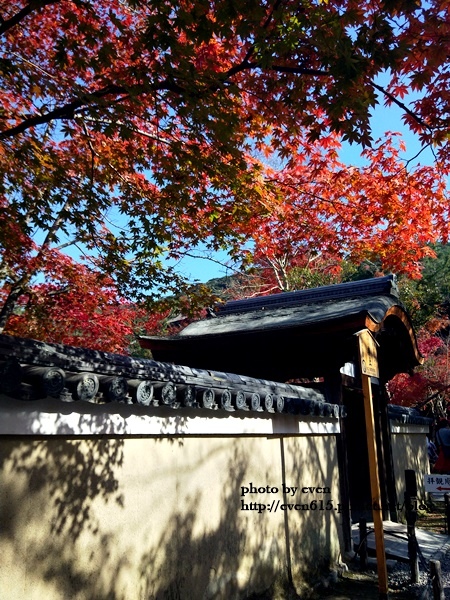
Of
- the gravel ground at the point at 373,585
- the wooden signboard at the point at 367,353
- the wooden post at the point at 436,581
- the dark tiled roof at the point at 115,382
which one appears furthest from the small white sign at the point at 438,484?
the dark tiled roof at the point at 115,382

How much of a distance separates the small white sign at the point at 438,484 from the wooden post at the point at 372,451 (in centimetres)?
214

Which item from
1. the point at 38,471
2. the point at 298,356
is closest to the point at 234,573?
the point at 38,471

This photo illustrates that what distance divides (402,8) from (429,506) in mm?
14868

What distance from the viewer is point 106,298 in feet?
42.1

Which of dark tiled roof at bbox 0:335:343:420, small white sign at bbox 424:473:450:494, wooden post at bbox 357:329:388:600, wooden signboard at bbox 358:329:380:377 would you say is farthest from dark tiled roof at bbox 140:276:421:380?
small white sign at bbox 424:473:450:494

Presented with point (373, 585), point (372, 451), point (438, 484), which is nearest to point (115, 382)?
point (372, 451)

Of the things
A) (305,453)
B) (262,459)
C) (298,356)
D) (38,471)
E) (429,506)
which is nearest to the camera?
(38,471)

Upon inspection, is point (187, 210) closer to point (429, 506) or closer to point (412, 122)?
point (412, 122)

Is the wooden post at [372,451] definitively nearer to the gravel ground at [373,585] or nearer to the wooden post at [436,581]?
the wooden post at [436,581]

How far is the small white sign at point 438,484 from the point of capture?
820cm

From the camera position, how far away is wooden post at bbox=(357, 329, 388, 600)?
237 inches

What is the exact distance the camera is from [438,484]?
827 centimetres

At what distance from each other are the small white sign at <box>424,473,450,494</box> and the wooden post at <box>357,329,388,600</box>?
2.14 m

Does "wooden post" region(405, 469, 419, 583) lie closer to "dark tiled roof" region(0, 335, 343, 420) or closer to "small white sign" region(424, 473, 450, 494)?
"small white sign" region(424, 473, 450, 494)
